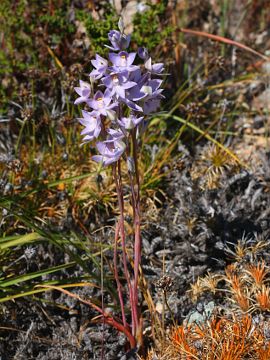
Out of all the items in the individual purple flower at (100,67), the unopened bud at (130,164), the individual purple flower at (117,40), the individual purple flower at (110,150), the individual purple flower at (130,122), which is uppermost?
the individual purple flower at (117,40)

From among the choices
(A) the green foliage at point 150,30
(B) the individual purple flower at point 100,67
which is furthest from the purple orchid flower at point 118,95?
(A) the green foliage at point 150,30

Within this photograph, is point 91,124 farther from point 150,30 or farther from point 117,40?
point 150,30

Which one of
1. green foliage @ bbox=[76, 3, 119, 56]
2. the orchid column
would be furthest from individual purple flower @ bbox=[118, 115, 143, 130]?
green foliage @ bbox=[76, 3, 119, 56]

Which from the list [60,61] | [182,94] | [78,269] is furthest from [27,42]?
[78,269]

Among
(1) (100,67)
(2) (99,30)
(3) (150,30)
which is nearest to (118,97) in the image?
(1) (100,67)

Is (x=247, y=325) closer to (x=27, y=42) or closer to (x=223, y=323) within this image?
(x=223, y=323)

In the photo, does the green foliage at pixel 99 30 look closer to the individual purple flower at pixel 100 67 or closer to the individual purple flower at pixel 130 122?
the individual purple flower at pixel 100 67

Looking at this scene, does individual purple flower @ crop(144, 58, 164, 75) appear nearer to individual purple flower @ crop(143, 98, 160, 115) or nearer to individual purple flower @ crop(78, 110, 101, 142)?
individual purple flower @ crop(143, 98, 160, 115)
